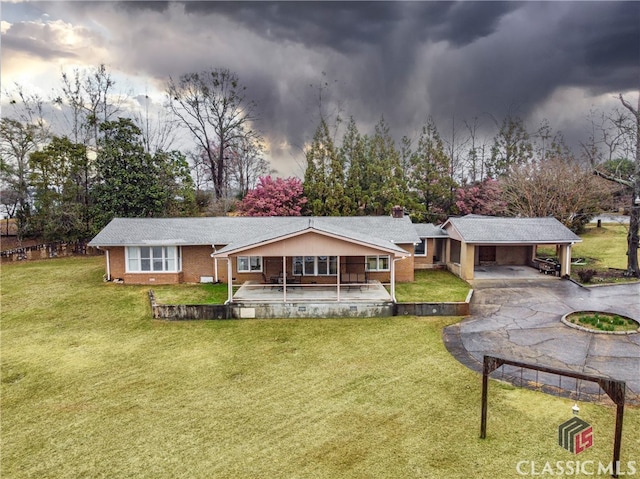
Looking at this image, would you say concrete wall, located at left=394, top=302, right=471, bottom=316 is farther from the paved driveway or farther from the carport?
the carport

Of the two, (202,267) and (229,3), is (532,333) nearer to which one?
(202,267)

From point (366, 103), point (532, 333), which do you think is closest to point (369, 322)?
point (532, 333)

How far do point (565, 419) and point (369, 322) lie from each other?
770 cm

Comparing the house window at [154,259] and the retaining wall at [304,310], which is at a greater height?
the house window at [154,259]

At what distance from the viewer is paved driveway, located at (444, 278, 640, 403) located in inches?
393

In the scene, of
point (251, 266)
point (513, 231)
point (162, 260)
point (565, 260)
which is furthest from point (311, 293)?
point (565, 260)

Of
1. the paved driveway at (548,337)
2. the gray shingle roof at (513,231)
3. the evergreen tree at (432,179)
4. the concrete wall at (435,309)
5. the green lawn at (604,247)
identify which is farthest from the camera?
the evergreen tree at (432,179)

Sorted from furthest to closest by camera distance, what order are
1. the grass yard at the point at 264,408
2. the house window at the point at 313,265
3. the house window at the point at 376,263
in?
the house window at the point at 376,263, the house window at the point at 313,265, the grass yard at the point at 264,408

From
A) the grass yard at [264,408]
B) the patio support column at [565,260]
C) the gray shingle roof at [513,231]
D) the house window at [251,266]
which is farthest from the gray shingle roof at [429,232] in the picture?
the house window at [251,266]

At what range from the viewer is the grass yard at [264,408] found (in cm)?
703

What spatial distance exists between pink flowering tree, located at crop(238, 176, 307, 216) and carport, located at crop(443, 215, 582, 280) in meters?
13.6

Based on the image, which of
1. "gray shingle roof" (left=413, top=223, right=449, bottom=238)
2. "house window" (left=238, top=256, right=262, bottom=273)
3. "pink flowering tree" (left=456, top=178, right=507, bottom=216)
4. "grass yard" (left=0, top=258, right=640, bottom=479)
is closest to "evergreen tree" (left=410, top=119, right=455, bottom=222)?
"pink flowering tree" (left=456, top=178, right=507, bottom=216)

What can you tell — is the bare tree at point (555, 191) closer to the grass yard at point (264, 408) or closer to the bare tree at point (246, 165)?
the grass yard at point (264, 408)

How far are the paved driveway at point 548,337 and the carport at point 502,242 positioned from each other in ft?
8.55
